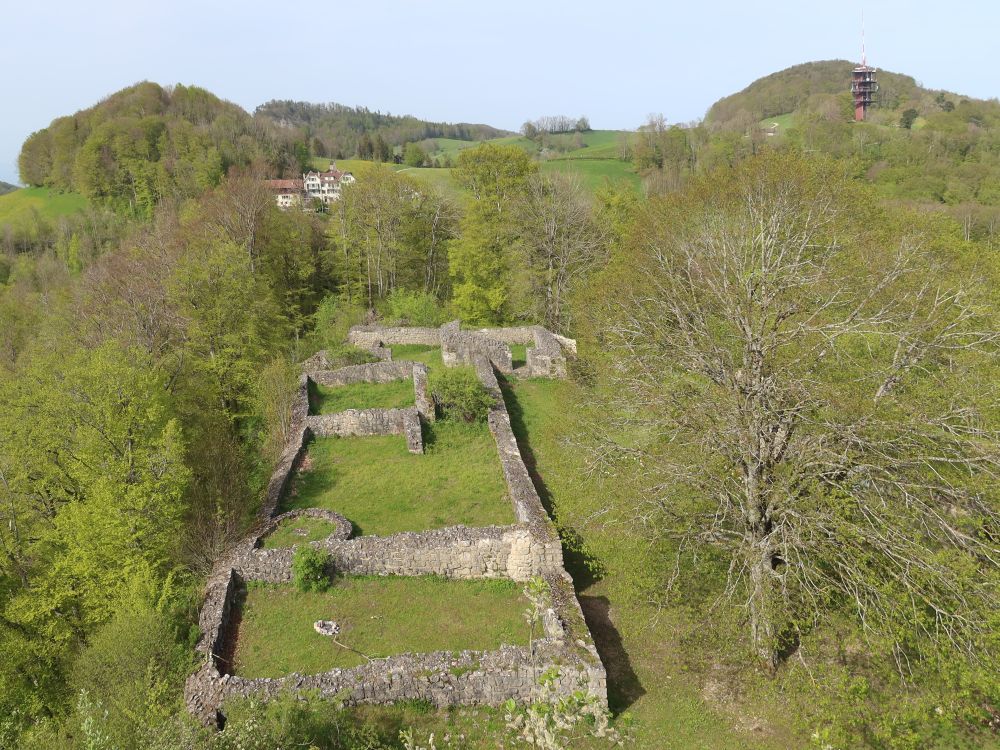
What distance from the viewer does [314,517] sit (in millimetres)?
15398

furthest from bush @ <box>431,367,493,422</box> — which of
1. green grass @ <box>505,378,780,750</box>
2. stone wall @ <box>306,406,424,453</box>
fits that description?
green grass @ <box>505,378,780,750</box>

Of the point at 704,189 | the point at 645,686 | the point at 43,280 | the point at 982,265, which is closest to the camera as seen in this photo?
the point at 645,686

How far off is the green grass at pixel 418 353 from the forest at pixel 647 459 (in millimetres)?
2606

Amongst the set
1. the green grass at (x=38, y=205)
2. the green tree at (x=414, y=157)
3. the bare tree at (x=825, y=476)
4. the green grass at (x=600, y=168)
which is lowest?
the bare tree at (x=825, y=476)

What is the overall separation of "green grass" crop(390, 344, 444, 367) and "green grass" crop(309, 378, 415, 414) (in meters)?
2.80

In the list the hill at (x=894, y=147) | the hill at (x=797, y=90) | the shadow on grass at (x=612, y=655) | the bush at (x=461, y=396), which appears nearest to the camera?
the shadow on grass at (x=612, y=655)

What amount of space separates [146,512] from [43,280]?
5443 centimetres

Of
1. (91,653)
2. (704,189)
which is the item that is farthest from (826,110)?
(91,653)

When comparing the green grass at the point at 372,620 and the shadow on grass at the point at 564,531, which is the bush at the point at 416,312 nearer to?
the shadow on grass at the point at 564,531

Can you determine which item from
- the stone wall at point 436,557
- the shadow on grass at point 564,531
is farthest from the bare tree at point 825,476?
the stone wall at point 436,557

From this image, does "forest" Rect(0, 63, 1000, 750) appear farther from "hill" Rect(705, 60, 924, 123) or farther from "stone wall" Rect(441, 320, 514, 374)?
"hill" Rect(705, 60, 924, 123)

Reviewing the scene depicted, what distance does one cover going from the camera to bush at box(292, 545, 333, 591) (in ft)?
42.8

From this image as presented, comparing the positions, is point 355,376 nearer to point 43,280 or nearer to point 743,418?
point 743,418

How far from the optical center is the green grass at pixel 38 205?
67062 mm
